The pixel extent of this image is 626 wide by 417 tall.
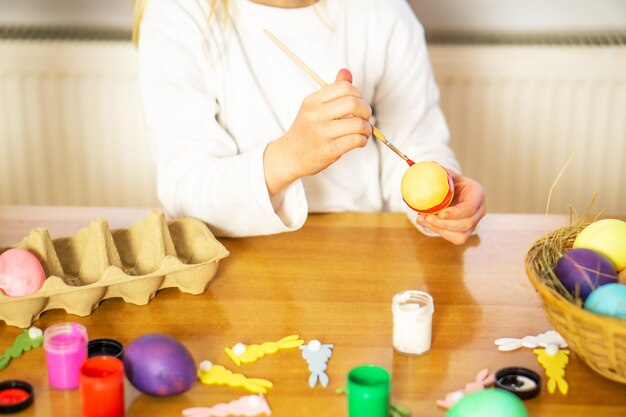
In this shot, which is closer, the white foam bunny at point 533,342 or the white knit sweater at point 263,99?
the white foam bunny at point 533,342

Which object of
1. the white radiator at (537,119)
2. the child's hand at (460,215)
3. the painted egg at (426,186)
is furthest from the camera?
the white radiator at (537,119)

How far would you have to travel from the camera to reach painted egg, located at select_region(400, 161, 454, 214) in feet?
3.31

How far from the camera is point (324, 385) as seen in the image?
2.68 ft

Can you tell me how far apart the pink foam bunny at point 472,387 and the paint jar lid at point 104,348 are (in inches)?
12.7

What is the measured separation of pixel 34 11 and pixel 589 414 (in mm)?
1722

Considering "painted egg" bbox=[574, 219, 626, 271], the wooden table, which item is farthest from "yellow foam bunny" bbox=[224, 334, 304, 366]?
"painted egg" bbox=[574, 219, 626, 271]

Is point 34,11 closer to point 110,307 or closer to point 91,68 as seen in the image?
point 91,68

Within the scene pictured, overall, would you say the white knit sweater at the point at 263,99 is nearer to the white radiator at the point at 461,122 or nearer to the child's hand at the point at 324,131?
the child's hand at the point at 324,131

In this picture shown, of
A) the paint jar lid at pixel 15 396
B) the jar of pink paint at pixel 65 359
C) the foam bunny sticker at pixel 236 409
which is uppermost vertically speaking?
the jar of pink paint at pixel 65 359

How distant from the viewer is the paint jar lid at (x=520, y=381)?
2.61 ft


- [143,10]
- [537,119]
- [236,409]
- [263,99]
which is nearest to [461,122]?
[537,119]

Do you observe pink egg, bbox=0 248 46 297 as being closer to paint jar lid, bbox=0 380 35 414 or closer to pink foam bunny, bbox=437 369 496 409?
Result: paint jar lid, bbox=0 380 35 414

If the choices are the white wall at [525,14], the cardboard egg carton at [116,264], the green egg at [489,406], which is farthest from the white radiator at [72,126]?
the green egg at [489,406]

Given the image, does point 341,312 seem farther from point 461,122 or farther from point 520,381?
point 461,122
